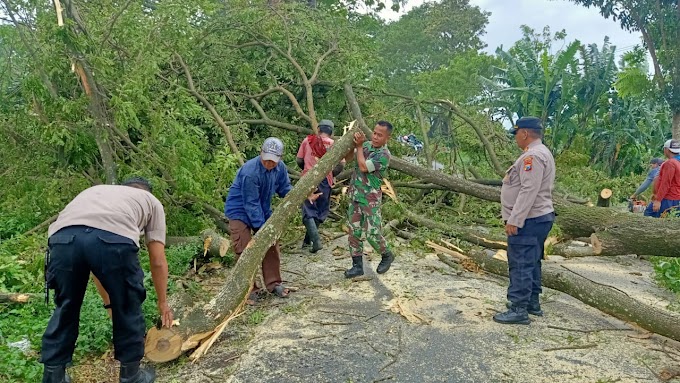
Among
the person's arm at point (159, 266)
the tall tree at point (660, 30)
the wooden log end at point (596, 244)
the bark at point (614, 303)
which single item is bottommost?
the bark at point (614, 303)

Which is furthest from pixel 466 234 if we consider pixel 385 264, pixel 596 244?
pixel 596 244

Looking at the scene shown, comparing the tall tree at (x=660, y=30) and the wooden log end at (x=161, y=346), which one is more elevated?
the tall tree at (x=660, y=30)

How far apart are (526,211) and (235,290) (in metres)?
2.31

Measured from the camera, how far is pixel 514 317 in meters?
4.34

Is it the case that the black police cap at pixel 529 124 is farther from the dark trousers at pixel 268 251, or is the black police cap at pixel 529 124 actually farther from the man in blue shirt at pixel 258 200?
the dark trousers at pixel 268 251

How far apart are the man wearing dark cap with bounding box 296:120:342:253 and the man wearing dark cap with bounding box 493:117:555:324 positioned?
2.52m

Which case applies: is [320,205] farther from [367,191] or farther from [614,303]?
[614,303]

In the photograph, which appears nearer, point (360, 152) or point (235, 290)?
point (235, 290)

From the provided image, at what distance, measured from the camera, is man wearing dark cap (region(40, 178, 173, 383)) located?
293 centimetres

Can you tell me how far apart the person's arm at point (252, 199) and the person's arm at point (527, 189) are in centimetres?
211

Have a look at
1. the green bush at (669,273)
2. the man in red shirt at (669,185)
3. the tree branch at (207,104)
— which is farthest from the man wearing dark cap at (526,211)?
the tree branch at (207,104)

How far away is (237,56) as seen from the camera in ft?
27.6

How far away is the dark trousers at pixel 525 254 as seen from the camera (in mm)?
4328

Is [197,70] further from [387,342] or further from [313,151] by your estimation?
[387,342]
